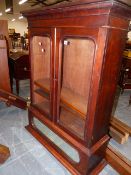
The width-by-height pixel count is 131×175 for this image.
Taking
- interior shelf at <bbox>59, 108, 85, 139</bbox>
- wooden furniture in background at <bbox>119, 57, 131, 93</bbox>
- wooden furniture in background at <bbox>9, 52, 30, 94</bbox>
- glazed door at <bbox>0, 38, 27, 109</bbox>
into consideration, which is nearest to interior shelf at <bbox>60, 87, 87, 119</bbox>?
interior shelf at <bbox>59, 108, 85, 139</bbox>

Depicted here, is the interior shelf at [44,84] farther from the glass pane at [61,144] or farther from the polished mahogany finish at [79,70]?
the glass pane at [61,144]

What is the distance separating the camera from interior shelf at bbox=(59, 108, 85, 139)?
153 cm

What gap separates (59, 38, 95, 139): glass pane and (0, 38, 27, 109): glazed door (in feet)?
3.27

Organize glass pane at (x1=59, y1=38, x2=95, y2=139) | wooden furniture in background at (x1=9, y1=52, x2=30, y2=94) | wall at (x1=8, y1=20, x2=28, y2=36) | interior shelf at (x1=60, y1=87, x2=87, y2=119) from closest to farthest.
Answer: interior shelf at (x1=60, y1=87, x2=87, y2=119), glass pane at (x1=59, y1=38, x2=95, y2=139), wooden furniture in background at (x1=9, y1=52, x2=30, y2=94), wall at (x1=8, y1=20, x2=28, y2=36)

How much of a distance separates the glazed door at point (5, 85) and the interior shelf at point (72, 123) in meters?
1.00

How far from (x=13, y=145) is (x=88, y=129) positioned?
112 centimetres

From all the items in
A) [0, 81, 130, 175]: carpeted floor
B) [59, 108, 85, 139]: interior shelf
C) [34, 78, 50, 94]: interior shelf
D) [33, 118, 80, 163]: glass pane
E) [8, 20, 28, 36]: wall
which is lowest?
[0, 81, 130, 175]: carpeted floor

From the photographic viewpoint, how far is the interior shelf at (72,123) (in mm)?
1526

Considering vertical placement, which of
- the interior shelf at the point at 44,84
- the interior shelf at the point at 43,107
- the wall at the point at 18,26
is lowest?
the interior shelf at the point at 43,107

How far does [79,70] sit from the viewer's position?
1801 mm

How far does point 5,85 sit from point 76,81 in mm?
1503

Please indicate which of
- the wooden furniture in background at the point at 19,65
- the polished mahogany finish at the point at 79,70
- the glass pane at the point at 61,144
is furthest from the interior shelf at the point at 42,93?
the wooden furniture in background at the point at 19,65

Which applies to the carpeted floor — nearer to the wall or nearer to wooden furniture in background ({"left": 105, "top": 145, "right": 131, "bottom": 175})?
wooden furniture in background ({"left": 105, "top": 145, "right": 131, "bottom": 175})

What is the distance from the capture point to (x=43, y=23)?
148 cm
